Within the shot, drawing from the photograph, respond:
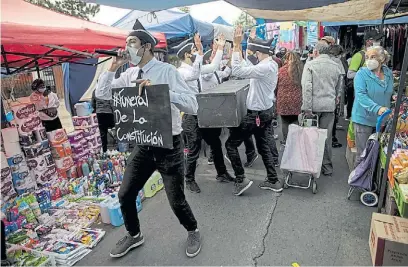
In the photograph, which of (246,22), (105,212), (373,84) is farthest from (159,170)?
(246,22)

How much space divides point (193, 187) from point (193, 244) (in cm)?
160

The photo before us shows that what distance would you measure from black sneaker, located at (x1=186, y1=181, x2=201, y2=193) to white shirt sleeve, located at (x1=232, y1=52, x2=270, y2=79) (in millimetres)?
1779

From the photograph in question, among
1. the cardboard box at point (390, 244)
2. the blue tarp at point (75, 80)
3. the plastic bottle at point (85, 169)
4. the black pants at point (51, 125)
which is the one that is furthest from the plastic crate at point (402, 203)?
the blue tarp at point (75, 80)

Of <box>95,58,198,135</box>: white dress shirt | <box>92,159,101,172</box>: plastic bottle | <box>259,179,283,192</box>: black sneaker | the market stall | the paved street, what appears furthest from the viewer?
<box>92,159,101,172</box>: plastic bottle

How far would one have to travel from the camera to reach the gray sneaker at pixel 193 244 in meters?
3.24

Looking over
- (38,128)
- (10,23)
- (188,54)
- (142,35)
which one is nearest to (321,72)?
(188,54)

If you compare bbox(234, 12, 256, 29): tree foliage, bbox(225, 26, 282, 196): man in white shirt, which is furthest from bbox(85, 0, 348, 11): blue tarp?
bbox(225, 26, 282, 196): man in white shirt

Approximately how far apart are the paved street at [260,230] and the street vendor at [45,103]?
9.72ft

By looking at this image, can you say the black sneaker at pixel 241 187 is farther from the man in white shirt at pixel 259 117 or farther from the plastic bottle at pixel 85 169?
the plastic bottle at pixel 85 169

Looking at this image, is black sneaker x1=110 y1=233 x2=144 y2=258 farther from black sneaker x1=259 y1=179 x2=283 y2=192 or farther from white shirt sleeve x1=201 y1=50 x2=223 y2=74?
white shirt sleeve x1=201 y1=50 x2=223 y2=74

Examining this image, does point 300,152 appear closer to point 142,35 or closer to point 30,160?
point 142,35

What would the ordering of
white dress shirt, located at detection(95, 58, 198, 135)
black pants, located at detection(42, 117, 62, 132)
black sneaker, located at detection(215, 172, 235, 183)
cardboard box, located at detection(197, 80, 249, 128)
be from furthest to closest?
black pants, located at detection(42, 117, 62, 132) → black sneaker, located at detection(215, 172, 235, 183) → cardboard box, located at detection(197, 80, 249, 128) → white dress shirt, located at detection(95, 58, 198, 135)

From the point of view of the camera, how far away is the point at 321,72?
196 inches

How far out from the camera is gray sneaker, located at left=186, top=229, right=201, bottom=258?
10.6 feet
